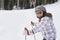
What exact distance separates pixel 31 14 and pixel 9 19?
1.56ft

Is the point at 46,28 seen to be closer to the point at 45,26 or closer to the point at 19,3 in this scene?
the point at 45,26

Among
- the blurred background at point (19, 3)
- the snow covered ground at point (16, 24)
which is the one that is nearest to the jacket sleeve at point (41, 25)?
the snow covered ground at point (16, 24)

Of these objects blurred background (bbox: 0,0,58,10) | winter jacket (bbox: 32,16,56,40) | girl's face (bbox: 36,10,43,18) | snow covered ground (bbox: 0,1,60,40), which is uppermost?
girl's face (bbox: 36,10,43,18)

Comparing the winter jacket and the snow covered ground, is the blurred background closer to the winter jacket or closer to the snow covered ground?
the snow covered ground

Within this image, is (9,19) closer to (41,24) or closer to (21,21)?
(21,21)

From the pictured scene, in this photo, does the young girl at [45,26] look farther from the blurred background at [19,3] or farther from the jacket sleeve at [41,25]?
the blurred background at [19,3]

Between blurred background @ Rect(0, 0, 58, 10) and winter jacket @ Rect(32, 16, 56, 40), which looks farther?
blurred background @ Rect(0, 0, 58, 10)

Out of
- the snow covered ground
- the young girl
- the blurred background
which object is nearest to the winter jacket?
the young girl

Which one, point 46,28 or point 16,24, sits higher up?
point 46,28

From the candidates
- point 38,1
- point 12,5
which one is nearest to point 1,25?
point 12,5

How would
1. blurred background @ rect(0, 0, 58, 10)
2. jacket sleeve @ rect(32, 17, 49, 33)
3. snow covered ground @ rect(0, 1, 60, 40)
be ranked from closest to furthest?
jacket sleeve @ rect(32, 17, 49, 33)
snow covered ground @ rect(0, 1, 60, 40)
blurred background @ rect(0, 0, 58, 10)

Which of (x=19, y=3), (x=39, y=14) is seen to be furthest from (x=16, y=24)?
→ (x=19, y=3)

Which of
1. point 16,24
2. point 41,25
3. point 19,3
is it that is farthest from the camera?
point 19,3

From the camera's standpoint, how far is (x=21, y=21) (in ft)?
12.4
